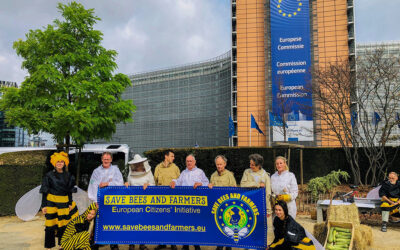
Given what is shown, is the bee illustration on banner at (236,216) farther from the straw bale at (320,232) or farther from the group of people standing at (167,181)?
the straw bale at (320,232)

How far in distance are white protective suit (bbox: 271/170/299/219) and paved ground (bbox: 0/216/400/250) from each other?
1.85 meters

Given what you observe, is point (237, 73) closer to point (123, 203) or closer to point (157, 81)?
point (157, 81)

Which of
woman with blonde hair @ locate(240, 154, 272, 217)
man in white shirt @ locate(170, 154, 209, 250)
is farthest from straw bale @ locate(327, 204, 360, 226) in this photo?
man in white shirt @ locate(170, 154, 209, 250)

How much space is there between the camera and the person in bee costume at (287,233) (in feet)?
13.3

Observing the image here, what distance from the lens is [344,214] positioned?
595cm

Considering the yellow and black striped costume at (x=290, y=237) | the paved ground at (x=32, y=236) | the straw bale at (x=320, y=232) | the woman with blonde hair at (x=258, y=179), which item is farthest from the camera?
the paved ground at (x=32, y=236)

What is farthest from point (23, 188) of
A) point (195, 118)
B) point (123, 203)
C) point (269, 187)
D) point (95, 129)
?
point (195, 118)

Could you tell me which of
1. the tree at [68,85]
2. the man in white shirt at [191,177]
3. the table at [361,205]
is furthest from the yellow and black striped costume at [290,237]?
the tree at [68,85]

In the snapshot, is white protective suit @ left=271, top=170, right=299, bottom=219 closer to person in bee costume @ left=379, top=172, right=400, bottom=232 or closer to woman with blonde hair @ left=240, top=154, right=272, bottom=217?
woman with blonde hair @ left=240, top=154, right=272, bottom=217

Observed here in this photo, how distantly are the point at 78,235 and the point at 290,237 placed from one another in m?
3.04

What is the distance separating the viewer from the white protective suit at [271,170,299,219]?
4797 mm

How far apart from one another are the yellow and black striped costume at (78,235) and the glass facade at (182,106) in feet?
148

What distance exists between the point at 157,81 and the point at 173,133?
10.1m

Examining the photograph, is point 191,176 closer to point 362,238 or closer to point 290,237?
point 290,237
